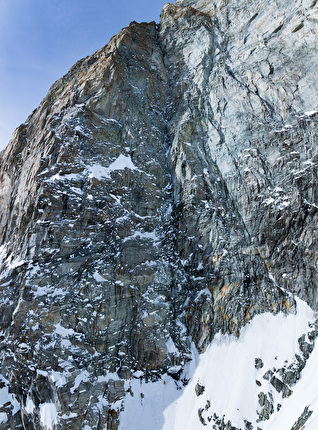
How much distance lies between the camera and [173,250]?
28.0 m

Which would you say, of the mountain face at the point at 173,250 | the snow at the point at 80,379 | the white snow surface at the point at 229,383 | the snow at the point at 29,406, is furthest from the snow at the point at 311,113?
the snow at the point at 29,406

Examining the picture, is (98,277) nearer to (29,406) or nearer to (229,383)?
(29,406)

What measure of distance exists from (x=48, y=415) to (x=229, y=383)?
497 inches

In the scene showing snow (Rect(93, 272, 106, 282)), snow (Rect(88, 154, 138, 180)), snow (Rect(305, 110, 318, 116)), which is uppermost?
snow (Rect(305, 110, 318, 116))

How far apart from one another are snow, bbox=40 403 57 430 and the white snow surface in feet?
15.1

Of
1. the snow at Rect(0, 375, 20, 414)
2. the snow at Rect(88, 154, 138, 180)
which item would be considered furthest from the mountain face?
the snow at Rect(88, 154, 138, 180)

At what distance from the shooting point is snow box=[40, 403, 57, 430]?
19859 millimetres

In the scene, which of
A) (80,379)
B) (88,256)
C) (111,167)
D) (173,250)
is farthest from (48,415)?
(111,167)

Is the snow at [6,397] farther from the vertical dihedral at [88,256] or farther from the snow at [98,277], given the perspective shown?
the snow at [98,277]

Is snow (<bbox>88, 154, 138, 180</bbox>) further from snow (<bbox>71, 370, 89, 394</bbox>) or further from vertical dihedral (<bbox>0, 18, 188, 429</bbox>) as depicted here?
snow (<bbox>71, 370, 89, 394</bbox>)

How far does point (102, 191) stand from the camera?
1102 inches

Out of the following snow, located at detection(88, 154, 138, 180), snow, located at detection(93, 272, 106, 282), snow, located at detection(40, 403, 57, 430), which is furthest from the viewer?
snow, located at detection(88, 154, 138, 180)

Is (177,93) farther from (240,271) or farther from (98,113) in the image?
(240,271)

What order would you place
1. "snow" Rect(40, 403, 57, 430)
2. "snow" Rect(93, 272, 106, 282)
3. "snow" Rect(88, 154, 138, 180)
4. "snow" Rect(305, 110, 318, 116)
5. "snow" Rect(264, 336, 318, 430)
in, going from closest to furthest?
"snow" Rect(264, 336, 318, 430) < "snow" Rect(40, 403, 57, 430) < "snow" Rect(93, 272, 106, 282) < "snow" Rect(305, 110, 318, 116) < "snow" Rect(88, 154, 138, 180)
